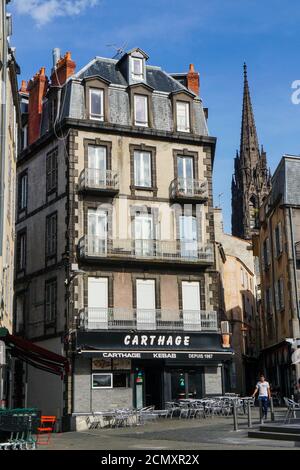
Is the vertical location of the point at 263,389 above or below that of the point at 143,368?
below

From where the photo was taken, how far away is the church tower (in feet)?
319

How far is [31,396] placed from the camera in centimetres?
3256

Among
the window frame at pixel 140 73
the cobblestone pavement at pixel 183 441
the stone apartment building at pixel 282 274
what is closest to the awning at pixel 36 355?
the cobblestone pavement at pixel 183 441

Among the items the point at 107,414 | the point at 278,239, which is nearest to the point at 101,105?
the point at 278,239

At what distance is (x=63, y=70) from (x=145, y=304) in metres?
12.4

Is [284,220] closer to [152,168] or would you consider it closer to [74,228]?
[152,168]

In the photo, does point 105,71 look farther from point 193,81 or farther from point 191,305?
point 191,305

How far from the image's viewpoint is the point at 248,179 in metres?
100

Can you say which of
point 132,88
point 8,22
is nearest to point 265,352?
point 132,88

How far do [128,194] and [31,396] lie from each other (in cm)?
1042

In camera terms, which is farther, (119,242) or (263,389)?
(119,242)

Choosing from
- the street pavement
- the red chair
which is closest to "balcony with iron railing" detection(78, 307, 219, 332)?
the street pavement

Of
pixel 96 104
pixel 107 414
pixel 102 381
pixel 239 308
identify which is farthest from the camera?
pixel 239 308

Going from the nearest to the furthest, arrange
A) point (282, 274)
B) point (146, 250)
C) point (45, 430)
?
point (45, 430)
point (146, 250)
point (282, 274)
